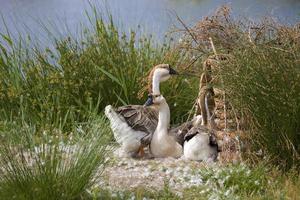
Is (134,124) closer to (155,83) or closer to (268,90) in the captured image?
(155,83)

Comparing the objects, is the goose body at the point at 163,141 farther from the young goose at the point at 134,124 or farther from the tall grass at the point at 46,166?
the tall grass at the point at 46,166

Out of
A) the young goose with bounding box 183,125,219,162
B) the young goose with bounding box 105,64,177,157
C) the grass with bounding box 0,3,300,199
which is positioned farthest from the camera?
the young goose with bounding box 105,64,177,157

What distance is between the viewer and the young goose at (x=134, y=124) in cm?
525

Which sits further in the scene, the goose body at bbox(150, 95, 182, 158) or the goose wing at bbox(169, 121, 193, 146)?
the goose wing at bbox(169, 121, 193, 146)

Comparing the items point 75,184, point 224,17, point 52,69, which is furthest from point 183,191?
point 52,69

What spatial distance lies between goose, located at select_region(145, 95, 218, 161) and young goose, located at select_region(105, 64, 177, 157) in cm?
8

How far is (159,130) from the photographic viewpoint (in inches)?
210

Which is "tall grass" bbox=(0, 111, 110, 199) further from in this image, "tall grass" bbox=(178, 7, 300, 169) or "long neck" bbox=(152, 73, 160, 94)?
"long neck" bbox=(152, 73, 160, 94)

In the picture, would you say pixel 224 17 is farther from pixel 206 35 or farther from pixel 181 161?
pixel 181 161

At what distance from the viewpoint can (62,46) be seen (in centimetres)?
650

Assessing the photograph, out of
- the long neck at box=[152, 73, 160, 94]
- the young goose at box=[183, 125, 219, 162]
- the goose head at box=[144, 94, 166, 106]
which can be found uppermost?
the long neck at box=[152, 73, 160, 94]

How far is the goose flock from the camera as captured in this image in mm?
5164

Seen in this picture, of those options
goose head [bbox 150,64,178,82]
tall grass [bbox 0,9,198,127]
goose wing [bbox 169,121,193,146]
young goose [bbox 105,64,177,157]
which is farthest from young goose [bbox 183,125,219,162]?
tall grass [bbox 0,9,198,127]

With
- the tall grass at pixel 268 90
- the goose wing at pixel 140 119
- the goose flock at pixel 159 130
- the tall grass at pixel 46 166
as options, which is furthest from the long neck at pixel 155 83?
the tall grass at pixel 46 166
